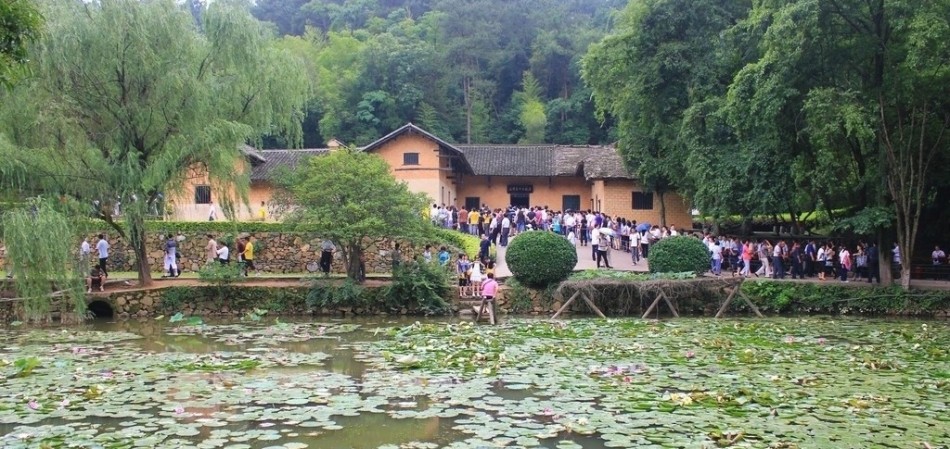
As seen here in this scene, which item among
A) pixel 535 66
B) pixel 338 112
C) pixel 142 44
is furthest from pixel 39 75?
pixel 535 66

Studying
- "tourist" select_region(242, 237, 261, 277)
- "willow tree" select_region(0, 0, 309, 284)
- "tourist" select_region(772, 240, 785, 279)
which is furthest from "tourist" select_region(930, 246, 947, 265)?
"tourist" select_region(242, 237, 261, 277)

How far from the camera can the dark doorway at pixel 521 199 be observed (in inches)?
1735

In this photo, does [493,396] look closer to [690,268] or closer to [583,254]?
[690,268]

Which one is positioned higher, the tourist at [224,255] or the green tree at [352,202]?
the green tree at [352,202]

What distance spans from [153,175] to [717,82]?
17518 mm

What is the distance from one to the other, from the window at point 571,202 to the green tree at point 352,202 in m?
21.4

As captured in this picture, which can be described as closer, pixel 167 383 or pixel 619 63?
pixel 167 383

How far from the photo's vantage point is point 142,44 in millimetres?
20922

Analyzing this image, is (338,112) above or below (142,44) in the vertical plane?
above

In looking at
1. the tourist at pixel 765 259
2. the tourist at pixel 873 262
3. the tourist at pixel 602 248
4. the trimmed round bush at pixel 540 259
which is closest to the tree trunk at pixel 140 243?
the trimmed round bush at pixel 540 259

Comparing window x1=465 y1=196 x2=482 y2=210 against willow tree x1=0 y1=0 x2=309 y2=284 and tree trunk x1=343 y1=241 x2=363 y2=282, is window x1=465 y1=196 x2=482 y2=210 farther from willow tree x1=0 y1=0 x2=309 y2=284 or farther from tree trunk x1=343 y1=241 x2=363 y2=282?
willow tree x1=0 y1=0 x2=309 y2=284

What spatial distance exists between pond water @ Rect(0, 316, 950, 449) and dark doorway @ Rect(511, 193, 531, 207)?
25.2 meters

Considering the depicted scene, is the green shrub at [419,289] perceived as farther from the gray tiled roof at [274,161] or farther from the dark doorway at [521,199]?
the dark doorway at [521,199]

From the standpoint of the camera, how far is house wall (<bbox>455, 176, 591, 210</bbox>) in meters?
43.6
